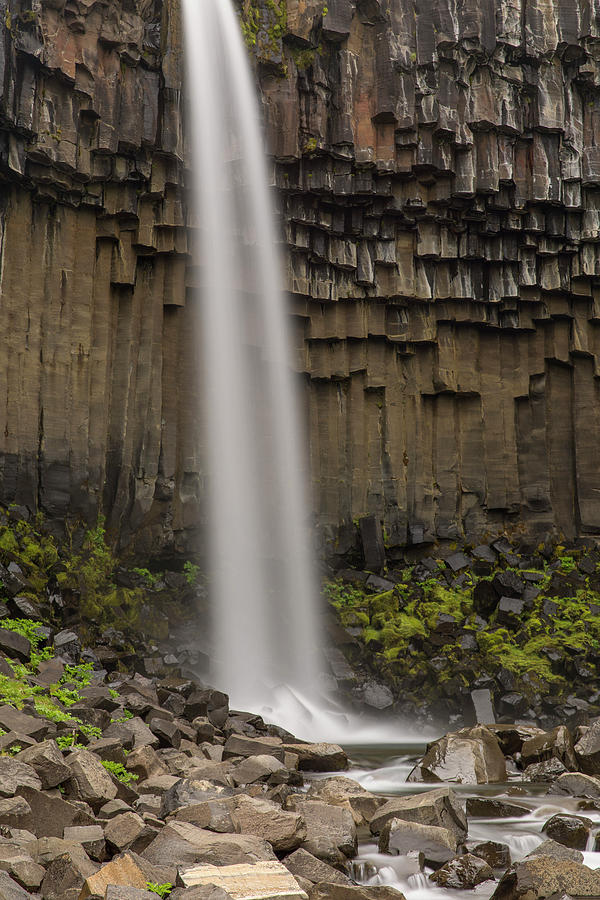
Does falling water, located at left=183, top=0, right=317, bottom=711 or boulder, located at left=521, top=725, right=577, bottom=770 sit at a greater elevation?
falling water, located at left=183, top=0, right=317, bottom=711

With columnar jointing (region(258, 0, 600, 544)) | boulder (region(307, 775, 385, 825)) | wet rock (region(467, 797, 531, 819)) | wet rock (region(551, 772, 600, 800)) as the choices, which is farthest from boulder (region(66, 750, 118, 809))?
columnar jointing (region(258, 0, 600, 544))

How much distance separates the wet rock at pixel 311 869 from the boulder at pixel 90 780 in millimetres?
1632

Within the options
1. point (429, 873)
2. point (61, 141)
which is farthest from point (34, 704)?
point (61, 141)

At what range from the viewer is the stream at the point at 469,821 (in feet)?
20.1

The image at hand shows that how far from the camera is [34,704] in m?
8.67

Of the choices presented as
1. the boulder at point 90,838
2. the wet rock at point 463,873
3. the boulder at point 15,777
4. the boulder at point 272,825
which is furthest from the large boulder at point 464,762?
the boulder at point 15,777

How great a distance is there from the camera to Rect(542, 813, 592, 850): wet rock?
6.96 meters

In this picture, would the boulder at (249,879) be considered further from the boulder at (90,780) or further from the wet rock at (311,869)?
the boulder at (90,780)

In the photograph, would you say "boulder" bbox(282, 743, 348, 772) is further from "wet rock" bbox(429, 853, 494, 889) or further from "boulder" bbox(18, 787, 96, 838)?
"boulder" bbox(18, 787, 96, 838)

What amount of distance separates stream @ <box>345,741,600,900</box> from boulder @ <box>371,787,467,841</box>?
0.14m

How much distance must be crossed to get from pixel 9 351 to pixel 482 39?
12259 mm

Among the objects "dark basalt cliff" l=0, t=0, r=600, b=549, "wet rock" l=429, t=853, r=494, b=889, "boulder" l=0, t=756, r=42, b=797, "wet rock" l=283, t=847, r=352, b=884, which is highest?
"dark basalt cliff" l=0, t=0, r=600, b=549

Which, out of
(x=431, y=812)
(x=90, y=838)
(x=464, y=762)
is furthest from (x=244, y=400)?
(x=90, y=838)

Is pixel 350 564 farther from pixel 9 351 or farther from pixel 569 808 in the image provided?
pixel 569 808
